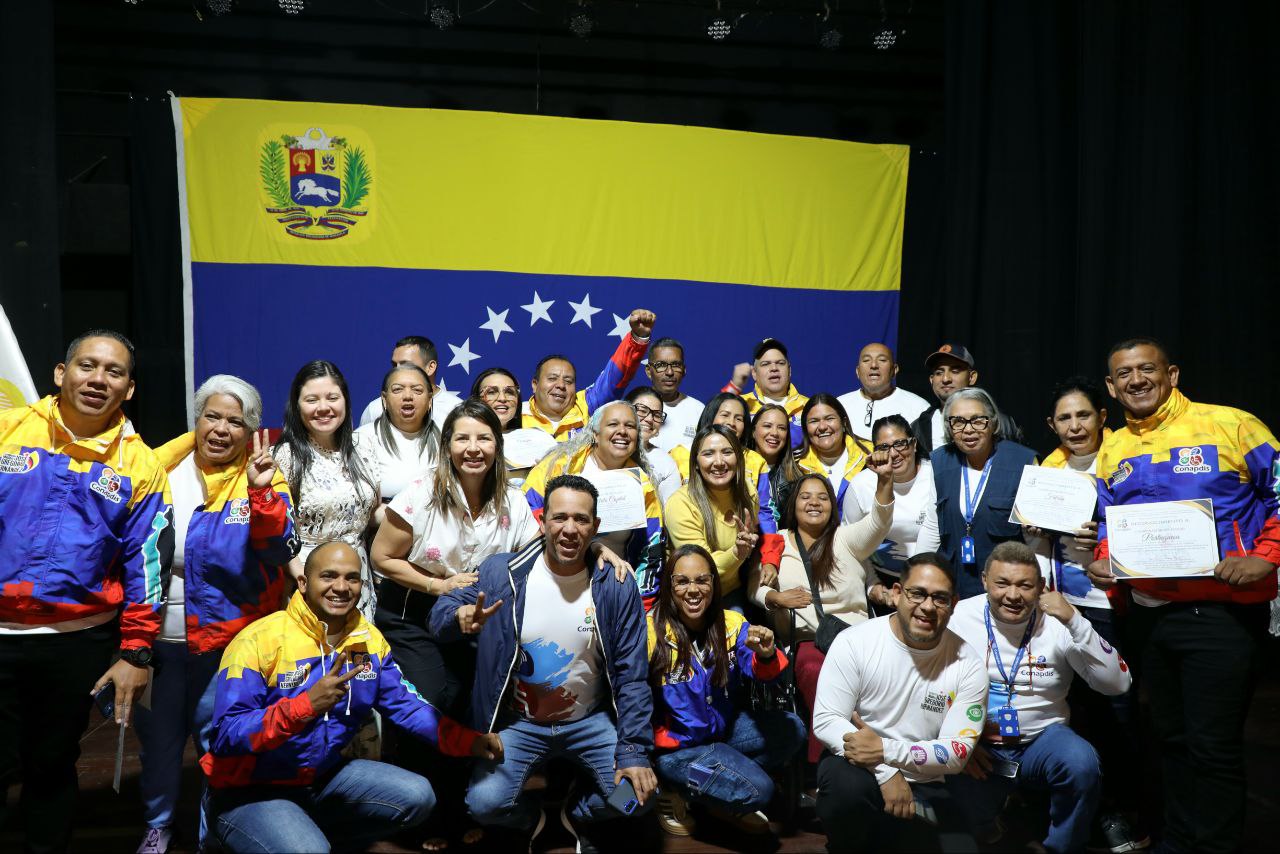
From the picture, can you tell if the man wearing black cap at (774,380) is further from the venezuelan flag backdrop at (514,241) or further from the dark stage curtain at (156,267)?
the dark stage curtain at (156,267)

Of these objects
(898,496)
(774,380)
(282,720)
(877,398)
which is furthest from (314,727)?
(877,398)

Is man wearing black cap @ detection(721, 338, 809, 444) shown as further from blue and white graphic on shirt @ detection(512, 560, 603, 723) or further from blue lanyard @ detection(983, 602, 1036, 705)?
blue and white graphic on shirt @ detection(512, 560, 603, 723)

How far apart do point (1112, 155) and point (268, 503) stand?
15.1ft

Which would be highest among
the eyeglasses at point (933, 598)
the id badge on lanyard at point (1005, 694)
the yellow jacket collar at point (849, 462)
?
the yellow jacket collar at point (849, 462)

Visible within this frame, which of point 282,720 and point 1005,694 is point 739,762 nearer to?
point 1005,694

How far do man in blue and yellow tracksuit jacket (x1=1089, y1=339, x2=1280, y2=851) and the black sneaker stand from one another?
162mm

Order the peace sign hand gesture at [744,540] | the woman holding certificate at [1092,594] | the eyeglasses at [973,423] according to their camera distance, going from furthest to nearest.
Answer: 1. the eyeglasses at [973,423]
2. the peace sign hand gesture at [744,540]
3. the woman holding certificate at [1092,594]

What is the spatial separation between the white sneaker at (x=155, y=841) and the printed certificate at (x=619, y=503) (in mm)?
1674

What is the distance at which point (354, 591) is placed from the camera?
9.34 feet

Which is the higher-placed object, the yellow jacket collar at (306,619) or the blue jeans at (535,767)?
the yellow jacket collar at (306,619)

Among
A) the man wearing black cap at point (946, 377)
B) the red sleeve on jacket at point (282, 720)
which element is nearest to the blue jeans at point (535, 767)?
the red sleeve on jacket at point (282, 720)

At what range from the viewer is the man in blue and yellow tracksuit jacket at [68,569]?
2.71 metres

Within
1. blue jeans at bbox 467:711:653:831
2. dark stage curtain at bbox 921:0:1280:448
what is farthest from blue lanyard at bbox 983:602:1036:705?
dark stage curtain at bbox 921:0:1280:448

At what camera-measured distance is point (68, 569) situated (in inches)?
107
